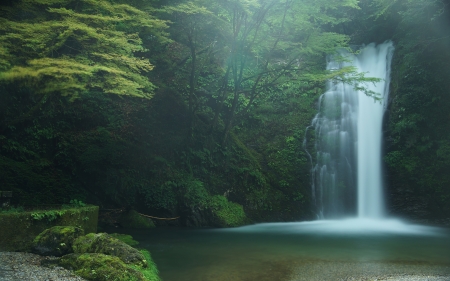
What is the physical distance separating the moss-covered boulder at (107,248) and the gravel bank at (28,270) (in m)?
0.51

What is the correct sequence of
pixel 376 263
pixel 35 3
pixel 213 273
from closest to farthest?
1. pixel 213 273
2. pixel 376 263
3. pixel 35 3

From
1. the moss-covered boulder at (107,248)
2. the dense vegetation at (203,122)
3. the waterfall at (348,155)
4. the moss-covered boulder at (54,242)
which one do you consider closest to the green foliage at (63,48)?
the dense vegetation at (203,122)

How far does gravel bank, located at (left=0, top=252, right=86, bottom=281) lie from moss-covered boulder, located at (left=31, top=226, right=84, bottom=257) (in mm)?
214

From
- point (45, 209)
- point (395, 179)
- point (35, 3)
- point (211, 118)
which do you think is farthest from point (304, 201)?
point (35, 3)

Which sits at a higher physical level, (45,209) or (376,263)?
(45,209)

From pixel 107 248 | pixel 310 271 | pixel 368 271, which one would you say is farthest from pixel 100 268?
pixel 368 271

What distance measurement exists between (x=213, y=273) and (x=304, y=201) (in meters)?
9.52

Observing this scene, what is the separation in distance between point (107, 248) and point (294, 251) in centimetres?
448

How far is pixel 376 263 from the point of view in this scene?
24.3 feet

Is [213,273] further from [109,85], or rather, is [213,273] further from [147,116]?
[147,116]

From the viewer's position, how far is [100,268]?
5340 millimetres

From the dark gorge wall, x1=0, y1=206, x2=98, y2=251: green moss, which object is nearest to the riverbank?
x1=0, y1=206, x2=98, y2=251: green moss

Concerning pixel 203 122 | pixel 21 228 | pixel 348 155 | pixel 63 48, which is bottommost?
pixel 21 228

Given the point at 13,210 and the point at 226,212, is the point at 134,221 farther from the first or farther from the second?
the point at 13,210
